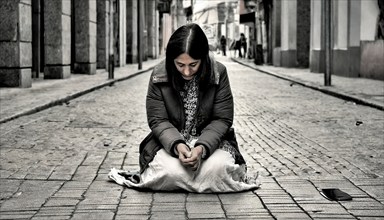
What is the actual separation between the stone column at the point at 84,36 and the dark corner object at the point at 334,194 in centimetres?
2074

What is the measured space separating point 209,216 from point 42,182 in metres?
1.74

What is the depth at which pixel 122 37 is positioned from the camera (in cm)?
3600

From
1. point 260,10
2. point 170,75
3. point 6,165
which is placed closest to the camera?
point 170,75

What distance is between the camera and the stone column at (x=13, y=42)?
16.5 m

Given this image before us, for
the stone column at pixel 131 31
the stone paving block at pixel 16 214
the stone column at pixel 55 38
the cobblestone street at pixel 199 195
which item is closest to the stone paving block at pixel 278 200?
the cobblestone street at pixel 199 195

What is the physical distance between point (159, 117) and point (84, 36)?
20662mm

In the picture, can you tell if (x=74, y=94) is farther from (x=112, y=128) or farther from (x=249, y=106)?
(x=112, y=128)

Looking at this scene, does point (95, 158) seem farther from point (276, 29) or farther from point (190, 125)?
point (276, 29)

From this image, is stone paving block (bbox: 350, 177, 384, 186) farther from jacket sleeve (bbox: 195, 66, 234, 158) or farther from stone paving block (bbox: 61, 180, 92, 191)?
stone paving block (bbox: 61, 180, 92, 191)

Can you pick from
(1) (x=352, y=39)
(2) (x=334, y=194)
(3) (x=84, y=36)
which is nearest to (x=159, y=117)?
(2) (x=334, y=194)

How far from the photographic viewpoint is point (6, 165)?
6625 millimetres

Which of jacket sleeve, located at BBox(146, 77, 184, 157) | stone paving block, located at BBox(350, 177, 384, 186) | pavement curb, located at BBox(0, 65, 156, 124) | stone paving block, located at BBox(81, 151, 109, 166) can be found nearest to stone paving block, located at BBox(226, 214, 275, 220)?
jacket sleeve, located at BBox(146, 77, 184, 157)

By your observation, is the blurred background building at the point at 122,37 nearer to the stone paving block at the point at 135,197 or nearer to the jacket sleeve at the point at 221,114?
the stone paving block at the point at 135,197

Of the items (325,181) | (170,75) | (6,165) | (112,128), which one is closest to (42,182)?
(6,165)
